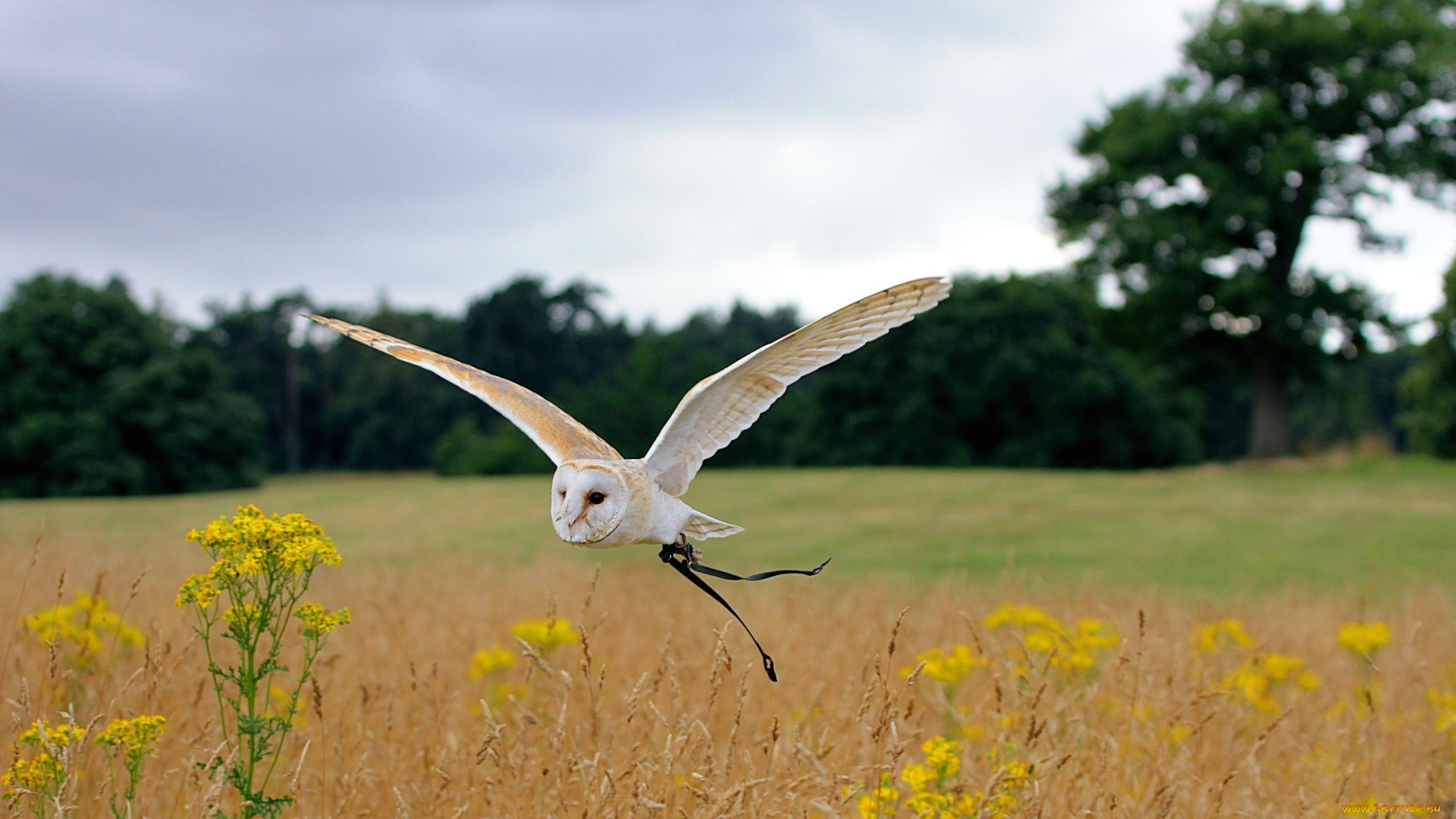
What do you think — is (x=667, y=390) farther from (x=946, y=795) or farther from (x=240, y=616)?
(x=240, y=616)

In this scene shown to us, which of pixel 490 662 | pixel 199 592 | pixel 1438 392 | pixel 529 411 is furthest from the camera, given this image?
pixel 1438 392

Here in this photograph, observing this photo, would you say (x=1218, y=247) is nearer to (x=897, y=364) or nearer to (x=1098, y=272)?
(x=1098, y=272)

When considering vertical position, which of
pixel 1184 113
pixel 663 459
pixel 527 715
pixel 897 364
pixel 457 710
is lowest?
pixel 457 710

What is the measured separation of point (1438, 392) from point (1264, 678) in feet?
117

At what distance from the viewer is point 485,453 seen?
3744cm

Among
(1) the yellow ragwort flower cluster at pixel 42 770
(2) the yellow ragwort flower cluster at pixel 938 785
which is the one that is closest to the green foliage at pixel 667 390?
(2) the yellow ragwort flower cluster at pixel 938 785

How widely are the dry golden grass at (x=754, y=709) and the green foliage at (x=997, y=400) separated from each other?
95.5ft

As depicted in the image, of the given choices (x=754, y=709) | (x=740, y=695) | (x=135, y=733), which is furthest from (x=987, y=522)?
(x=135, y=733)

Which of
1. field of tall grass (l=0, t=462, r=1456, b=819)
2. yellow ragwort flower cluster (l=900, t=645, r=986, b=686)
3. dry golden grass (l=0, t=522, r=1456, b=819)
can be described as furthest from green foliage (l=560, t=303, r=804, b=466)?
yellow ragwort flower cluster (l=900, t=645, r=986, b=686)

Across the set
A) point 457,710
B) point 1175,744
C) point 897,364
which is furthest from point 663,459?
point 897,364

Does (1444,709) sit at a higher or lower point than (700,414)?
lower

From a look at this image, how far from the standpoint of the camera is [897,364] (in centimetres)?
3825

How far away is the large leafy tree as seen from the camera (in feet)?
76.0

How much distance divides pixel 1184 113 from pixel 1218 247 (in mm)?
3256
